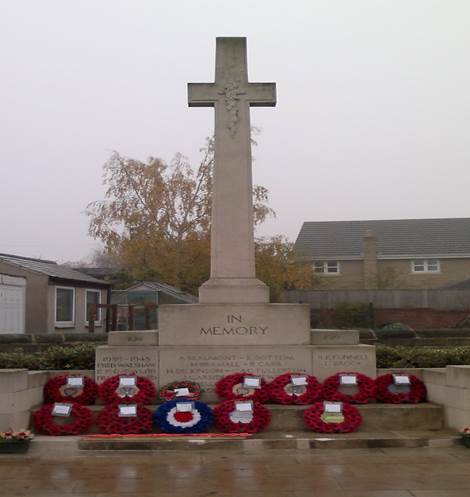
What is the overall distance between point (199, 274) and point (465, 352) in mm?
22407

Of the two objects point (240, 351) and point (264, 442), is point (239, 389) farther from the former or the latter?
point (264, 442)

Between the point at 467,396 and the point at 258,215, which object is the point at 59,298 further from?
the point at 467,396

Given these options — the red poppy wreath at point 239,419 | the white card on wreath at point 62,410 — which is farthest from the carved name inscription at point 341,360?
the white card on wreath at point 62,410

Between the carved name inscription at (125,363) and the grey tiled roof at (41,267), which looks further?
the grey tiled roof at (41,267)

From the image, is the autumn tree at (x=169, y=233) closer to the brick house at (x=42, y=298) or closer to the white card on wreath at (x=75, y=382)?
the brick house at (x=42, y=298)

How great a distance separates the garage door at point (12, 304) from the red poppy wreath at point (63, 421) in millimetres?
12418

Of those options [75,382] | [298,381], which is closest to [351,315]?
[298,381]

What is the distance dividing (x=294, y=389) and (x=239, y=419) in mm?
1241

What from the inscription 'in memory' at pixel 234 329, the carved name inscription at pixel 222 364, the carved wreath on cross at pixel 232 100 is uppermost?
the carved wreath on cross at pixel 232 100

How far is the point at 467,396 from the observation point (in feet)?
29.1

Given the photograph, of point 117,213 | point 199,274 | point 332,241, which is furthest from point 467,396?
point 332,241

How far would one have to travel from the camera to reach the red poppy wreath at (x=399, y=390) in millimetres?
9953

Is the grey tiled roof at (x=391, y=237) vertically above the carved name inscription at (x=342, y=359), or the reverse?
the grey tiled roof at (x=391, y=237)

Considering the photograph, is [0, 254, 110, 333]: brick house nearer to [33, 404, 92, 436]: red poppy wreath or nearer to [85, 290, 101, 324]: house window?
[85, 290, 101, 324]: house window
